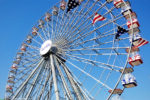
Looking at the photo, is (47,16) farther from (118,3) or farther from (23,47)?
(118,3)

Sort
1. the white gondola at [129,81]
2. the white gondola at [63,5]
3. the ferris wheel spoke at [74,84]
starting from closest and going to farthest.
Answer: the white gondola at [129,81], the ferris wheel spoke at [74,84], the white gondola at [63,5]

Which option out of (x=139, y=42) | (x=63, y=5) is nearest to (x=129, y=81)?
(x=139, y=42)

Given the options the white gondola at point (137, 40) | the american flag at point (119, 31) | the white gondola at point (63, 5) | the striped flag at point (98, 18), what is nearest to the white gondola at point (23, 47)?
the white gondola at point (63, 5)

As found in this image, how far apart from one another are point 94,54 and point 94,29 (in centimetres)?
204

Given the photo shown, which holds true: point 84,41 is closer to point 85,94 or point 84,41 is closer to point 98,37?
point 98,37

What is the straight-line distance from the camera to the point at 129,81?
11320 mm

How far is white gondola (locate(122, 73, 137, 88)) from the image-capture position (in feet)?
37.0

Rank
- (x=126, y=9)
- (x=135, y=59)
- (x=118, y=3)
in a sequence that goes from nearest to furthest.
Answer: (x=135, y=59), (x=126, y=9), (x=118, y=3)

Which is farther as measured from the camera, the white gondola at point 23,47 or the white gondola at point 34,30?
the white gondola at point 23,47

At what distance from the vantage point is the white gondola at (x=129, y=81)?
11.3 metres

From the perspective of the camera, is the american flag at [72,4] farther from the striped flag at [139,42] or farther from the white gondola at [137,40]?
the striped flag at [139,42]

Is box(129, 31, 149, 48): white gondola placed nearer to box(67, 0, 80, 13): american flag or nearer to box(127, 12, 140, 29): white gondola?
box(127, 12, 140, 29): white gondola

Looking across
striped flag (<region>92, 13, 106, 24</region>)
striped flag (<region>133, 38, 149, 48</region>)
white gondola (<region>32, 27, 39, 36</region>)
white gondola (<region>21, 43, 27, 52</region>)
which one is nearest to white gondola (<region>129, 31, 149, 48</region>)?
striped flag (<region>133, 38, 149, 48</region>)

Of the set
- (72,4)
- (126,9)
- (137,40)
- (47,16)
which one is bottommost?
(137,40)
